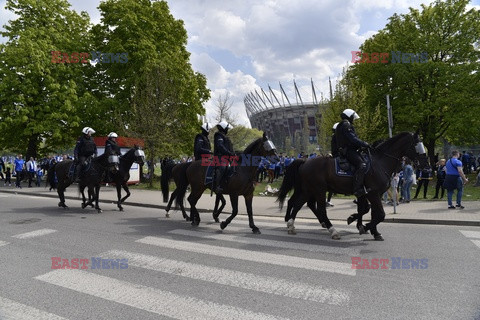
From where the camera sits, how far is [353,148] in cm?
736

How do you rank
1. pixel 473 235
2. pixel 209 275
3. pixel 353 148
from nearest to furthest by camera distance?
1. pixel 209 275
2. pixel 353 148
3. pixel 473 235

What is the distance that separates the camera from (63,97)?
24.1 metres

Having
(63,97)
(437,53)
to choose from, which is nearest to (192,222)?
(63,97)

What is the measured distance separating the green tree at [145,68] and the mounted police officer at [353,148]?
16.0 m

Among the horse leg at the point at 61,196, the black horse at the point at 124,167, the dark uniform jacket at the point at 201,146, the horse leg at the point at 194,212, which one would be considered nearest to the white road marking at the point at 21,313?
the horse leg at the point at 194,212

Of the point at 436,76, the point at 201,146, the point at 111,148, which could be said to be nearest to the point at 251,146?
the point at 201,146

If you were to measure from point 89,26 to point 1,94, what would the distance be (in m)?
10.0

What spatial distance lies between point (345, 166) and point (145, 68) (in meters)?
20.3

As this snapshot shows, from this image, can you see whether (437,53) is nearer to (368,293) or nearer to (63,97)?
(368,293)

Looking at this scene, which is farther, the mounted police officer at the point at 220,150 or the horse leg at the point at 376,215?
the mounted police officer at the point at 220,150

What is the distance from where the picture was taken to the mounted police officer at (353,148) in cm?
712

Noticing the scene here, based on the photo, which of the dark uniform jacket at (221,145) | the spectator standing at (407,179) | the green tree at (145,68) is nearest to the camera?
the dark uniform jacket at (221,145)

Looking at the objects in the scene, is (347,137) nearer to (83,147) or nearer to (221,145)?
(221,145)

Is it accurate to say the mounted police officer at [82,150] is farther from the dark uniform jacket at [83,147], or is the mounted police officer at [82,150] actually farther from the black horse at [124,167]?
the black horse at [124,167]
